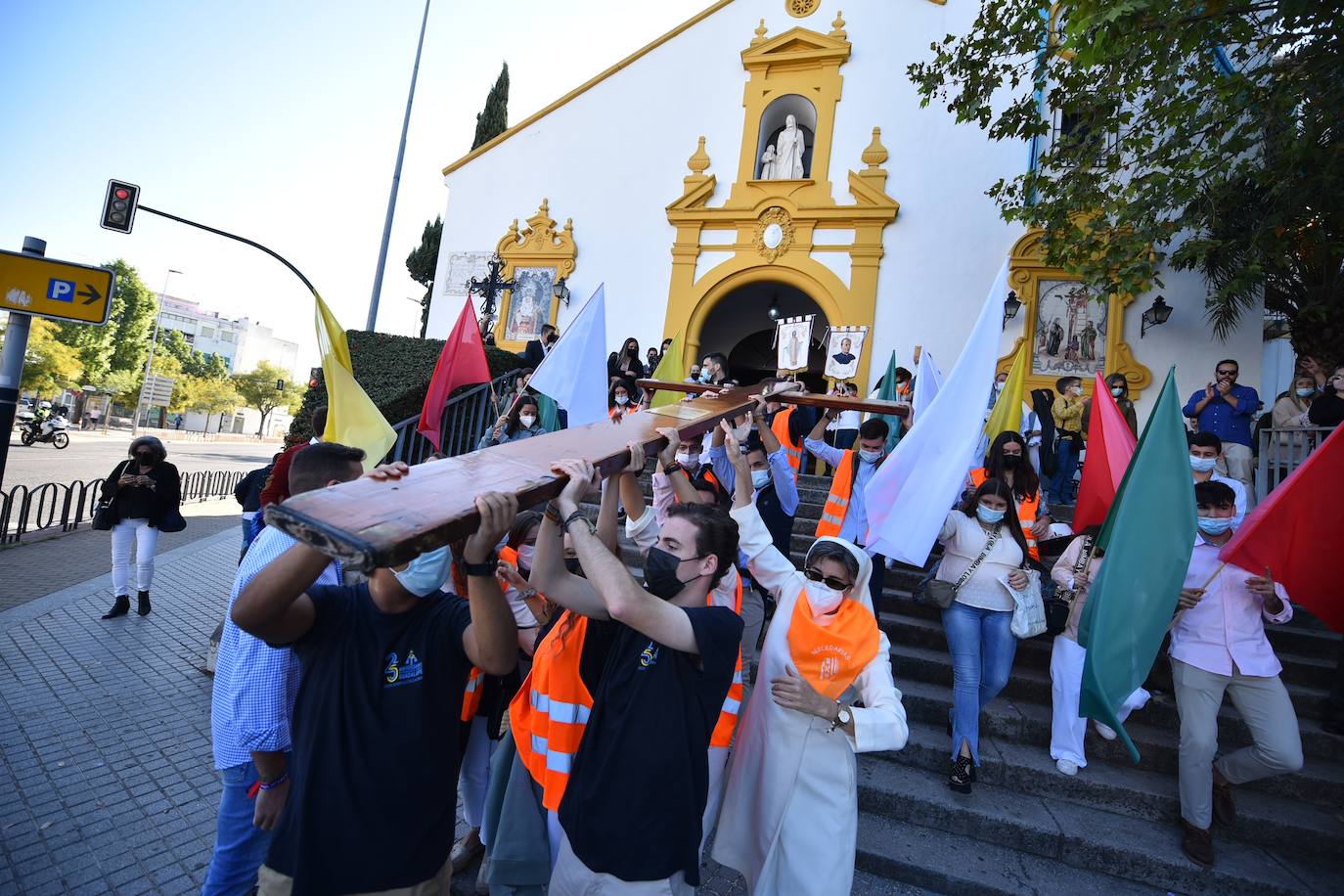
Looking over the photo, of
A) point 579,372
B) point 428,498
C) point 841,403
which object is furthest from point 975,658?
point 428,498

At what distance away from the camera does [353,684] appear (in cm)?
199

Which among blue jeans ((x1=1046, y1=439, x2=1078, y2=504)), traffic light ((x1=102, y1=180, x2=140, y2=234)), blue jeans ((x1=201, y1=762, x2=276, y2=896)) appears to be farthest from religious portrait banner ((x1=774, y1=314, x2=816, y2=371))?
traffic light ((x1=102, y1=180, x2=140, y2=234))

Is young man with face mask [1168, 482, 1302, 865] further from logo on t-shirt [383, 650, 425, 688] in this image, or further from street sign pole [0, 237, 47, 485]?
street sign pole [0, 237, 47, 485]

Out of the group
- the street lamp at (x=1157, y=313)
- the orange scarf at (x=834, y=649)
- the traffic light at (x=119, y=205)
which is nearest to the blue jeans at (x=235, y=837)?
the orange scarf at (x=834, y=649)

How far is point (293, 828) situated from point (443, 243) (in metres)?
15.3

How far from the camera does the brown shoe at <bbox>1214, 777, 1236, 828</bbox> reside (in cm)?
359

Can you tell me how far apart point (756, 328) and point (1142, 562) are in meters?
13.3

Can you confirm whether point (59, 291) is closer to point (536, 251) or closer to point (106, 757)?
point (106, 757)

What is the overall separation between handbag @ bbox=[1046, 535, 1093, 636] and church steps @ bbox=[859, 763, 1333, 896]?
1.05 metres

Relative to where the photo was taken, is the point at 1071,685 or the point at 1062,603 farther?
the point at 1062,603

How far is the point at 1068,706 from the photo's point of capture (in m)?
4.10

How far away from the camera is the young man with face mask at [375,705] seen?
185 cm

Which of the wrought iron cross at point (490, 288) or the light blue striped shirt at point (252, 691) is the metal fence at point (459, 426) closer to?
the wrought iron cross at point (490, 288)

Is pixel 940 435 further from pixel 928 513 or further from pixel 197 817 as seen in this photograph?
pixel 197 817
